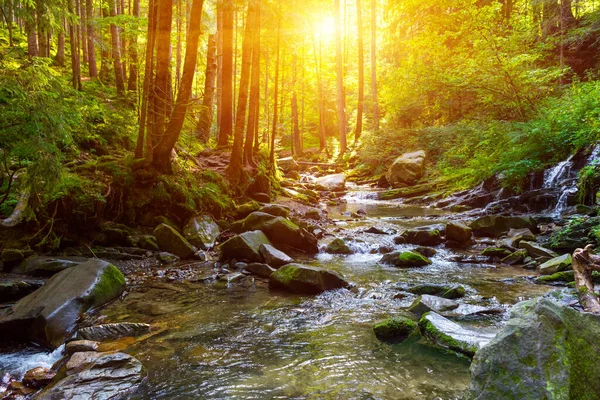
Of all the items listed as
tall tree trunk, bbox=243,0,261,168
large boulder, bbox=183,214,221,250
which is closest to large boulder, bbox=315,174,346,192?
tall tree trunk, bbox=243,0,261,168

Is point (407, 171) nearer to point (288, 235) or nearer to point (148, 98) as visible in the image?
point (288, 235)

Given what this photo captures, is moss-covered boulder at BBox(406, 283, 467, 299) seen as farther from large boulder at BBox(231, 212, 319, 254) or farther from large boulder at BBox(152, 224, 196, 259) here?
large boulder at BBox(152, 224, 196, 259)

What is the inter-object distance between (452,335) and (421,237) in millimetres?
6320

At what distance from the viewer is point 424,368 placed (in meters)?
4.35

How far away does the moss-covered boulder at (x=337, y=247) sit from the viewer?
1030 cm

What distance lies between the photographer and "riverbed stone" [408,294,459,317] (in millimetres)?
6027

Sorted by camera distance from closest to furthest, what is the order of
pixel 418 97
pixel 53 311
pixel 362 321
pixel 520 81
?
1. pixel 53 311
2. pixel 362 321
3. pixel 520 81
4. pixel 418 97

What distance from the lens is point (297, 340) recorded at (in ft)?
16.9

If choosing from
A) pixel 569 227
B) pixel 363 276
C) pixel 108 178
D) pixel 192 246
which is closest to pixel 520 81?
pixel 569 227

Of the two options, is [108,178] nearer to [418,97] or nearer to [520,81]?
[520,81]

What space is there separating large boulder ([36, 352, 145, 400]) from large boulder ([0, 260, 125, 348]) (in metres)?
0.92

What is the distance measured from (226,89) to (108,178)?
27.8 ft

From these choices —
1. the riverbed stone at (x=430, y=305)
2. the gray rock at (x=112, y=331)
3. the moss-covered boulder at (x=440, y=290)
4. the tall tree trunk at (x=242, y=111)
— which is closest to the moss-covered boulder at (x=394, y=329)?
the riverbed stone at (x=430, y=305)

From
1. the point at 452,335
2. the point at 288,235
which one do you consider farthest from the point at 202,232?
the point at 452,335
